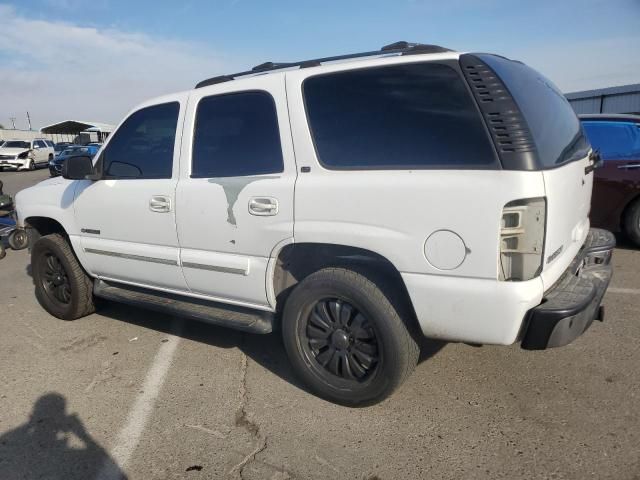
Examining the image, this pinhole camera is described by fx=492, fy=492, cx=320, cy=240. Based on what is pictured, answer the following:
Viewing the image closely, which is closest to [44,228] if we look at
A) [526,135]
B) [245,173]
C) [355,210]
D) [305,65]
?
[245,173]

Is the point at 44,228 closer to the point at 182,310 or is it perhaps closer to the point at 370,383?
the point at 182,310

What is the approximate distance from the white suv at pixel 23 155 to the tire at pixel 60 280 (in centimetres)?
2807

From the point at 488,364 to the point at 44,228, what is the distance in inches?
165

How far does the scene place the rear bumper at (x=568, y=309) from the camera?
2.34 metres

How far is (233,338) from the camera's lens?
4.03 meters

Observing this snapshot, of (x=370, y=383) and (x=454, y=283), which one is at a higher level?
(x=454, y=283)

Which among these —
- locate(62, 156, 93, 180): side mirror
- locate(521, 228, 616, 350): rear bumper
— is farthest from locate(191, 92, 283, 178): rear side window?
locate(521, 228, 616, 350): rear bumper

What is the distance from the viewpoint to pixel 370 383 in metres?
2.78

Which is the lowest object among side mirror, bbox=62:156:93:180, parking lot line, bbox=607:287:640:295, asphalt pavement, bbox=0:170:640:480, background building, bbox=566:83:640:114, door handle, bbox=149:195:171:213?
parking lot line, bbox=607:287:640:295

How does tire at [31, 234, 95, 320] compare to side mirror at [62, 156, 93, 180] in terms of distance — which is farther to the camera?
tire at [31, 234, 95, 320]

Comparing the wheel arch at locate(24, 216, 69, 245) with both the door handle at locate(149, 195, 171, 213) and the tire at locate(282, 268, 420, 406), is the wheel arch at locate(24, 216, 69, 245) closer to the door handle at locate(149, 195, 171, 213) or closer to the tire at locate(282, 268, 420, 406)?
the door handle at locate(149, 195, 171, 213)

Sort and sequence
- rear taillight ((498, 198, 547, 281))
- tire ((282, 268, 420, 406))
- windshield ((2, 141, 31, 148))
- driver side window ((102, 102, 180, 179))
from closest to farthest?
rear taillight ((498, 198, 547, 281)) → tire ((282, 268, 420, 406)) → driver side window ((102, 102, 180, 179)) → windshield ((2, 141, 31, 148))

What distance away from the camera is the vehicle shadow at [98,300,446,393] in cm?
351

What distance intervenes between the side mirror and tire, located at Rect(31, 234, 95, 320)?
0.88 m
